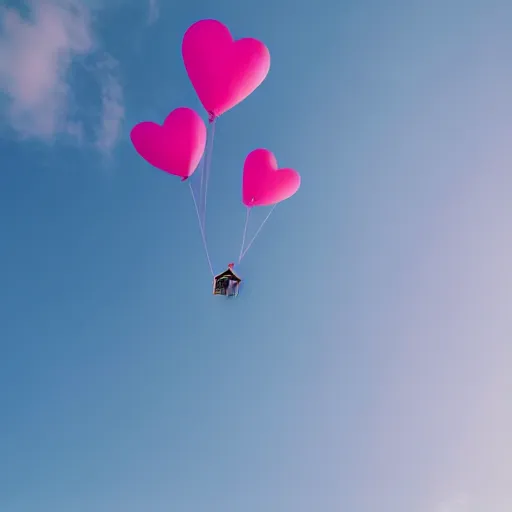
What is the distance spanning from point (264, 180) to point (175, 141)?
2.28m

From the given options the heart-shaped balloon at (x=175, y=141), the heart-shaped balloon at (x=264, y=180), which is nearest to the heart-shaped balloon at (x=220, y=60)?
the heart-shaped balloon at (x=175, y=141)

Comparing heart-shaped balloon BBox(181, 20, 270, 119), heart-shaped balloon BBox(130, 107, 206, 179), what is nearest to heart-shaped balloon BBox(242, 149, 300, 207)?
heart-shaped balloon BBox(130, 107, 206, 179)

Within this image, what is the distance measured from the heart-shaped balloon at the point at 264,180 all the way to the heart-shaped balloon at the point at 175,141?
1261 mm

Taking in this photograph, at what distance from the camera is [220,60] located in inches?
459

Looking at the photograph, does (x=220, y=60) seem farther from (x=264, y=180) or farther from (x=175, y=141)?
(x=264, y=180)

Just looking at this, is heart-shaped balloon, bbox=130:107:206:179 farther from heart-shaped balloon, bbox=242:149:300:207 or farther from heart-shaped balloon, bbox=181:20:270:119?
heart-shaped balloon, bbox=242:149:300:207

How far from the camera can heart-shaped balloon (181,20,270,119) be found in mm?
11656

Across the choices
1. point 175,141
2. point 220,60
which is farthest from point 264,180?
point 220,60

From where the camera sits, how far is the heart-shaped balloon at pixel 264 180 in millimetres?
12852

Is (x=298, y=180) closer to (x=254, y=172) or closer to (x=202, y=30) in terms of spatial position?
(x=254, y=172)

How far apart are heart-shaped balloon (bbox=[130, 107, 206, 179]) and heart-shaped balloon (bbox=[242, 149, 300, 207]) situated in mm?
1261

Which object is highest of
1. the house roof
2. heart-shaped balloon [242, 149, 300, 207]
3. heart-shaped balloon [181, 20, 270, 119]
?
heart-shaped balloon [181, 20, 270, 119]

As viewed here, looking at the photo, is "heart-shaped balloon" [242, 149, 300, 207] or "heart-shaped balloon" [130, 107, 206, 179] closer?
"heart-shaped balloon" [130, 107, 206, 179]

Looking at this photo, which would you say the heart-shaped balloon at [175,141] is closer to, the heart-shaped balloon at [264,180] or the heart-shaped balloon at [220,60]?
the heart-shaped balloon at [220,60]
